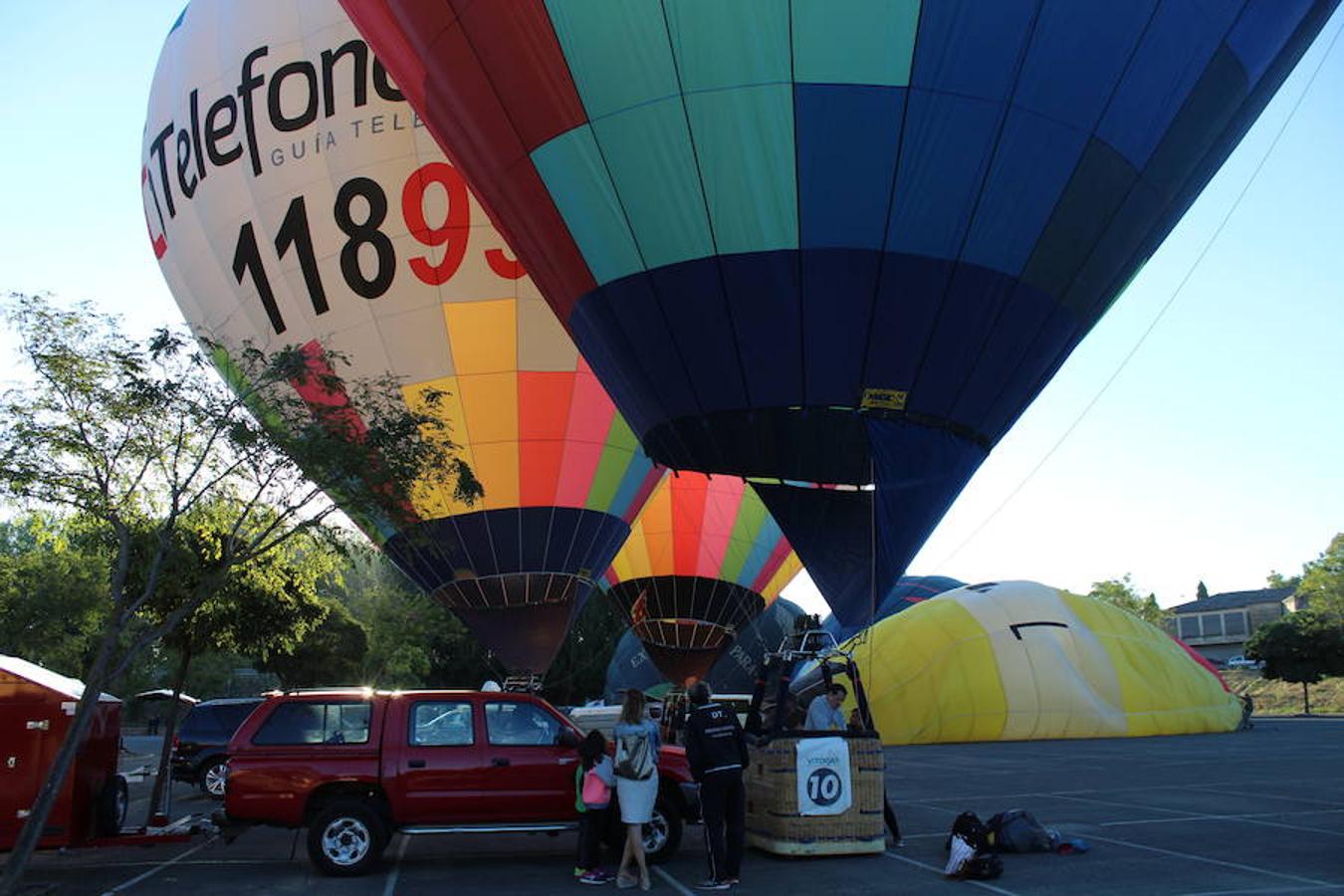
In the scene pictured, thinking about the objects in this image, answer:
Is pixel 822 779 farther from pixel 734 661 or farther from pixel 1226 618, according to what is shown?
pixel 1226 618

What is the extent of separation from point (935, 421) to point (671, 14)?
5.32m

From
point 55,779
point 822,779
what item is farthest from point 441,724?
point 822,779

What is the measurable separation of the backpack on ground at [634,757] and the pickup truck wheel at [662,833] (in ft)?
3.49

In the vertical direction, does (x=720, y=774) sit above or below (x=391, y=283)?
below

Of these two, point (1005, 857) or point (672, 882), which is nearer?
point (672, 882)

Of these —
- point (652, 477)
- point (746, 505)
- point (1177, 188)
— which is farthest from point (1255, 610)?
point (1177, 188)

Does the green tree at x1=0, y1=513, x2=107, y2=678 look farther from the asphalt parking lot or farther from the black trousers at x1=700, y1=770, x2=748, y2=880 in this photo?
the black trousers at x1=700, y1=770, x2=748, y2=880

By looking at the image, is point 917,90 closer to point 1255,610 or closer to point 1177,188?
point 1177,188

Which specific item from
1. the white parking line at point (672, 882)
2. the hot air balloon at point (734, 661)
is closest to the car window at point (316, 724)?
the white parking line at point (672, 882)

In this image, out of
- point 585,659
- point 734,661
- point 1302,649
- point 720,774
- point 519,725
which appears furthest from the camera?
point 585,659

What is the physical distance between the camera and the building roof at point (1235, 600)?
96.8 m

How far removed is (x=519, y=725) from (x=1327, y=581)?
7099 cm

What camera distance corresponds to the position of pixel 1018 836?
9.80 meters

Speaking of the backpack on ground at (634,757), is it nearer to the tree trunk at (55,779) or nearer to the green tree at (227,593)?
the green tree at (227,593)
